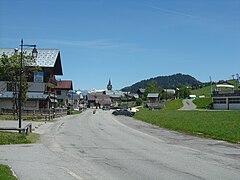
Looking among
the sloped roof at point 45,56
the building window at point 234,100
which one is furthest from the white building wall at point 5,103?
the building window at point 234,100

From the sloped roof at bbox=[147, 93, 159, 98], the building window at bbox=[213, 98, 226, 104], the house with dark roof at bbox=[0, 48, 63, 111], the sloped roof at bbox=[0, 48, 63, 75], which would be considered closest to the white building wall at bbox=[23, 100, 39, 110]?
the house with dark roof at bbox=[0, 48, 63, 111]

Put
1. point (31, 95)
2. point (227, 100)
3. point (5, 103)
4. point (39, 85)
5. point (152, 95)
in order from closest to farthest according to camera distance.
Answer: point (31, 95) < point (5, 103) < point (39, 85) < point (227, 100) < point (152, 95)

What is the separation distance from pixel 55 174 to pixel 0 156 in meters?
4.88

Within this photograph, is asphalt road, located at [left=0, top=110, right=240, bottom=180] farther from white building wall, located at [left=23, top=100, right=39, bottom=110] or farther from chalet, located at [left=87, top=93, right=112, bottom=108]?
chalet, located at [left=87, top=93, right=112, bottom=108]

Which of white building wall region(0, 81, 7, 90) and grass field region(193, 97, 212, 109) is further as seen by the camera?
grass field region(193, 97, 212, 109)

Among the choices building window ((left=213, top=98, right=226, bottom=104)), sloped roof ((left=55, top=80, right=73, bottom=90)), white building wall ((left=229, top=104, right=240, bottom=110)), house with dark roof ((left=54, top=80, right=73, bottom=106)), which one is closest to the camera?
white building wall ((left=229, top=104, right=240, bottom=110))

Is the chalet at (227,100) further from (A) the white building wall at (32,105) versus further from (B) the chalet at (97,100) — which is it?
(B) the chalet at (97,100)

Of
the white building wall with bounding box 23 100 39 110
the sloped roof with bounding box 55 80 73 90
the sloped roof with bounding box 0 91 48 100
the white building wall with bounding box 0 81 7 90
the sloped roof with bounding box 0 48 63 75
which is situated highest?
the sloped roof with bounding box 0 48 63 75

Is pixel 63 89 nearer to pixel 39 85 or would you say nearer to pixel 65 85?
pixel 65 85

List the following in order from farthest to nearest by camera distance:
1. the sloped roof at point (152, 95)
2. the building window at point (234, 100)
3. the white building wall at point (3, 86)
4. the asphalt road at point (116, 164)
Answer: the sloped roof at point (152, 95) < the building window at point (234, 100) < the white building wall at point (3, 86) < the asphalt road at point (116, 164)

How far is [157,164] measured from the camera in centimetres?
1390

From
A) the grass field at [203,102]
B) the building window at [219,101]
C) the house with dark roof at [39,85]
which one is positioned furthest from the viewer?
the grass field at [203,102]

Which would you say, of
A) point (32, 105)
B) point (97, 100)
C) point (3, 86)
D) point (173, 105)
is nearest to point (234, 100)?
point (173, 105)

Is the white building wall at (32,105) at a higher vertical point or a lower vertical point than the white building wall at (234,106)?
higher
